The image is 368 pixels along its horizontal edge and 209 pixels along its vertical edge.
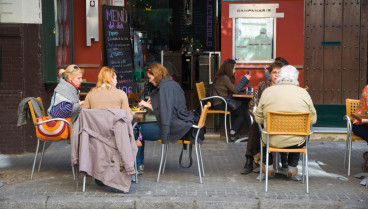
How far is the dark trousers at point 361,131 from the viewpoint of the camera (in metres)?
7.98

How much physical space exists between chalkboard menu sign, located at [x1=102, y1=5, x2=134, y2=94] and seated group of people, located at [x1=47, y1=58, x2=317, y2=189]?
11.3 feet

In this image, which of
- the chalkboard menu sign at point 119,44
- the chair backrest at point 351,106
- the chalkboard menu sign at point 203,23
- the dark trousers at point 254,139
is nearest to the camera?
the dark trousers at point 254,139

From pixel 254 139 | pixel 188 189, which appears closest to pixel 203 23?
pixel 254 139

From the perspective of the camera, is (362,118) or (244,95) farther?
(244,95)

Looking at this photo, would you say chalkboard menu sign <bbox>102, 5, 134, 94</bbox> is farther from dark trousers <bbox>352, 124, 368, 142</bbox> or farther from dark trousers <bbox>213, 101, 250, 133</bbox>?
dark trousers <bbox>352, 124, 368, 142</bbox>

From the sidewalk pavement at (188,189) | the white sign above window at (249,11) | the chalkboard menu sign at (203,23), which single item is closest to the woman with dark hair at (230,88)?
the white sign above window at (249,11)

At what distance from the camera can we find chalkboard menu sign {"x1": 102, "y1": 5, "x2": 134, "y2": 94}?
1126 centimetres

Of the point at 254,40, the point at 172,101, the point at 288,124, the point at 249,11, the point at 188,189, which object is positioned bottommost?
the point at 188,189

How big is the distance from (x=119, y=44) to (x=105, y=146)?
4.96 m

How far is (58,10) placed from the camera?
34.8ft

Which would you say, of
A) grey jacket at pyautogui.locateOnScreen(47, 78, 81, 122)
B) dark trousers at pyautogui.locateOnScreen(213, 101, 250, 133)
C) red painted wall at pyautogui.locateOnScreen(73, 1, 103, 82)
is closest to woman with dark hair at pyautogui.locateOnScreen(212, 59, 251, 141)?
dark trousers at pyautogui.locateOnScreen(213, 101, 250, 133)

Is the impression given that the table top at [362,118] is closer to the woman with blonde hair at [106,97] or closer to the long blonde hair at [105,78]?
the woman with blonde hair at [106,97]

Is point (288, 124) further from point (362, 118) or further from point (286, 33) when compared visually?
point (286, 33)

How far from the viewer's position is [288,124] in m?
7.11
